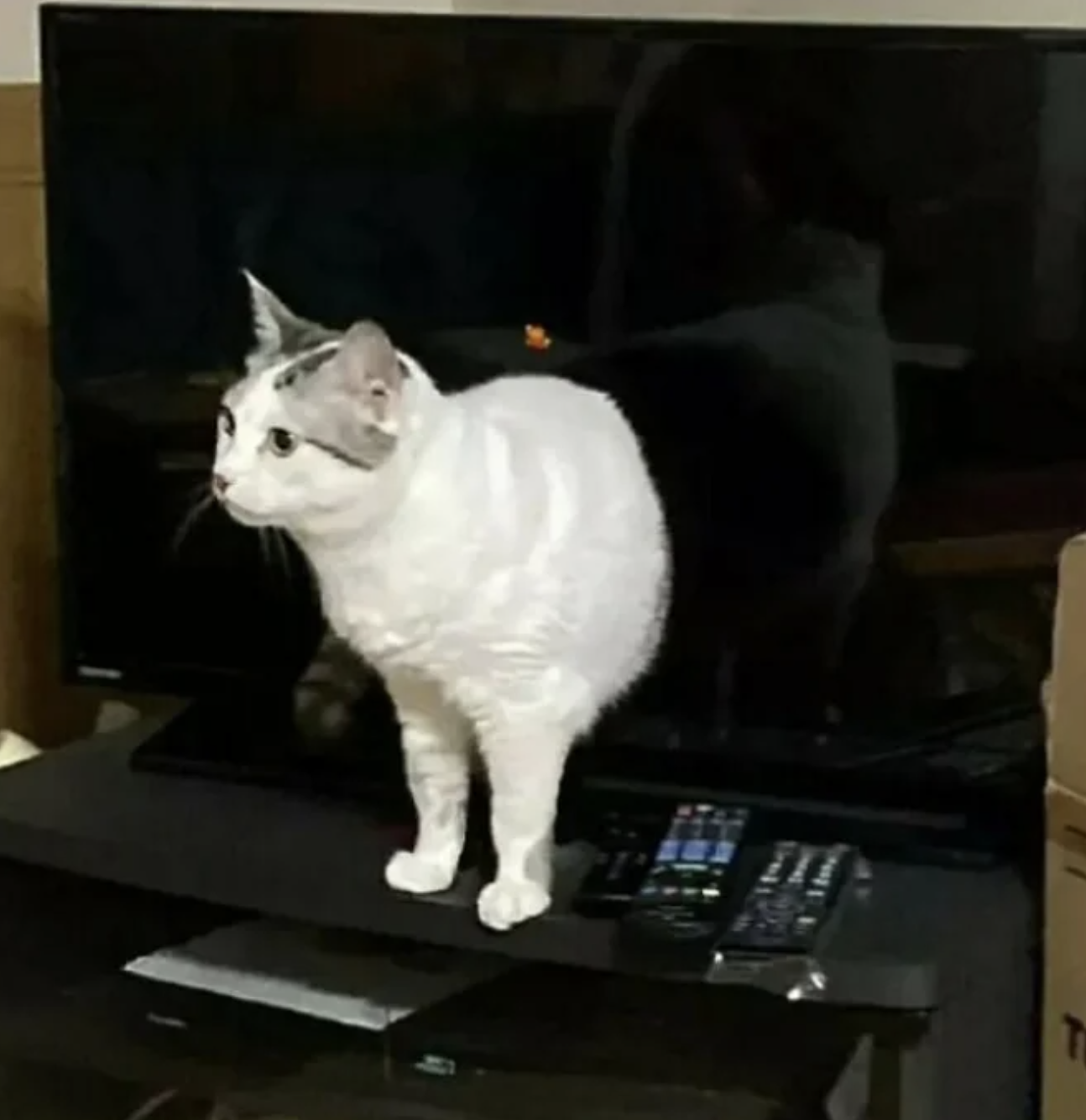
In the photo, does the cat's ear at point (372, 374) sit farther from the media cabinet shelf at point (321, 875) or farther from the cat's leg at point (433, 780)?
the media cabinet shelf at point (321, 875)

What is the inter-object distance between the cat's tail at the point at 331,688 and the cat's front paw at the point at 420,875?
20 centimetres

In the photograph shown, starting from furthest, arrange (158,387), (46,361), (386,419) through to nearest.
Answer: (46,361) < (158,387) < (386,419)

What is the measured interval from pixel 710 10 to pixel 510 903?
853 mm

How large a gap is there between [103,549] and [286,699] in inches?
7.6

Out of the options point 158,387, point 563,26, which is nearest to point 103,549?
point 158,387

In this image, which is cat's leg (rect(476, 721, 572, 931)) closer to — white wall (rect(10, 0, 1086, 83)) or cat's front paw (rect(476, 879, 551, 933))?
cat's front paw (rect(476, 879, 551, 933))

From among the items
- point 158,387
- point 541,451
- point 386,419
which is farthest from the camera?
point 158,387

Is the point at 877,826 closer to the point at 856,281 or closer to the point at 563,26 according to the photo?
the point at 856,281

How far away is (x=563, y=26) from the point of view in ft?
4.91

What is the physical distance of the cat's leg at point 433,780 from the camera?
1.50 meters

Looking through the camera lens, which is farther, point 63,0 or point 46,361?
point 46,361

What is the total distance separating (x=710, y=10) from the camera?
1872mm

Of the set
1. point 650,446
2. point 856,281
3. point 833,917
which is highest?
point 856,281

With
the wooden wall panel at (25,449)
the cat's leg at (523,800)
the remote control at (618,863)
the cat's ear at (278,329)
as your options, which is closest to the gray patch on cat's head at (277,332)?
the cat's ear at (278,329)
